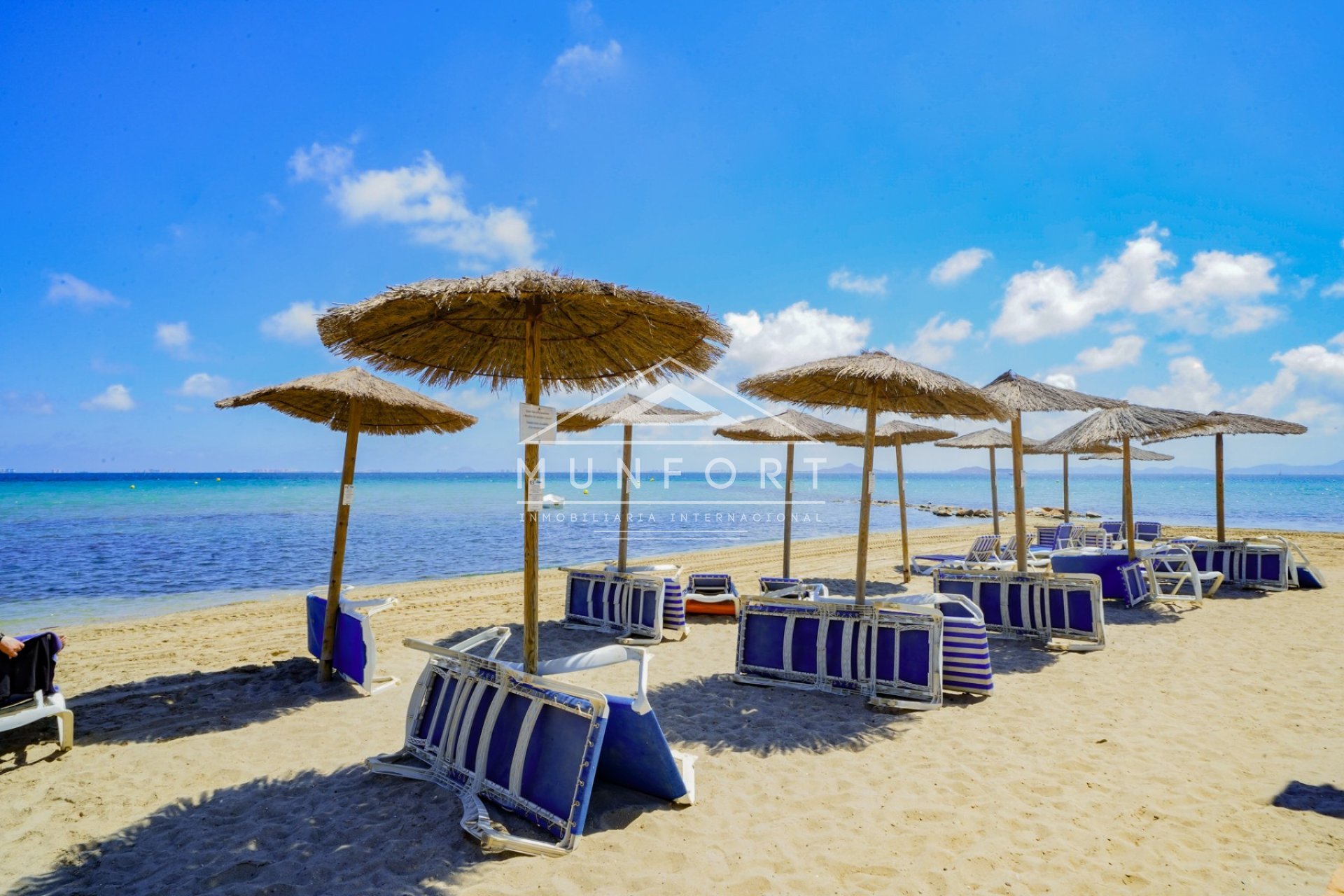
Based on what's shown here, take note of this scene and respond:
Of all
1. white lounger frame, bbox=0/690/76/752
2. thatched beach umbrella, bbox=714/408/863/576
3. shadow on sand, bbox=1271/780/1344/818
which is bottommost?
shadow on sand, bbox=1271/780/1344/818

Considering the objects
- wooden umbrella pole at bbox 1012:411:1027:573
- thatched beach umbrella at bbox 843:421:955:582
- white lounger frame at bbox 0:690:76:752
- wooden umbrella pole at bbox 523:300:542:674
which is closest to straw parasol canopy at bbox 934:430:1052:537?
thatched beach umbrella at bbox 843:421:955:582

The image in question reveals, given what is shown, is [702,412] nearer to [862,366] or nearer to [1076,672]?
[862,366]

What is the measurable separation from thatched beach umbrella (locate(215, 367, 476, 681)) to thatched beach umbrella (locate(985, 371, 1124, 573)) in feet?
19.3

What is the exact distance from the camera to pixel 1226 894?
98.8 inches

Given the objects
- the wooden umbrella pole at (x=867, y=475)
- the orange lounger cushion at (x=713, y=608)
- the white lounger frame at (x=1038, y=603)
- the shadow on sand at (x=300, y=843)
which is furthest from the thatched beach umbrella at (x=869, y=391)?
the shadow on sand at (x=300, y=843)

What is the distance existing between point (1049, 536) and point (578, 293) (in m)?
14.8

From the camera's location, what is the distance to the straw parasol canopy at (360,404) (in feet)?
16.8

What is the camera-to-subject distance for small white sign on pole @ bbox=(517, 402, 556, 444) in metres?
3.23

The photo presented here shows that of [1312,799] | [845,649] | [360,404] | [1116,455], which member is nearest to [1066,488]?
[1116,455]

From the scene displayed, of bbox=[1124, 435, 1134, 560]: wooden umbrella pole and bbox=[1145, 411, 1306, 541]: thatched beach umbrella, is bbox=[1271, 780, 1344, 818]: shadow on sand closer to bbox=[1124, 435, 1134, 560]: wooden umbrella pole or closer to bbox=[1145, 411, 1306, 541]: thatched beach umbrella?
bbox=[1124, 435, 1134, 560]: wooden umbrella pole

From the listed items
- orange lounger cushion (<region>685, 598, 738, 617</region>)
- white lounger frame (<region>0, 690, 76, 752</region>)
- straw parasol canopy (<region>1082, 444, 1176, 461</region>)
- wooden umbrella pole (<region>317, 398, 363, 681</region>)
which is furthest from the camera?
straw parasol canopy (<region>1082, 444, 1176, 461</region>)

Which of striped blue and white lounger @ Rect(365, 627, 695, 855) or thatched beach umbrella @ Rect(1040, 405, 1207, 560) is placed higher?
thatched beach umbrella @ Rect(1040, 405, 1207, 560)

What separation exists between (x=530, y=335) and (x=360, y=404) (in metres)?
2.83

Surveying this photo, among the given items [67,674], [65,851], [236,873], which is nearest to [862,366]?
[236,873]
